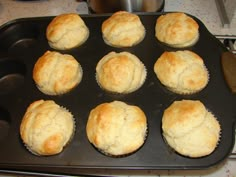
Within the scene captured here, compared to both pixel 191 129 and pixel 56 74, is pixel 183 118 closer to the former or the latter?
pixel 191 129

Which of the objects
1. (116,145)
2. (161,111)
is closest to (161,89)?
(161,111)

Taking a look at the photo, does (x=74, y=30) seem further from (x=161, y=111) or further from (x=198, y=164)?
(x=198, y=164)

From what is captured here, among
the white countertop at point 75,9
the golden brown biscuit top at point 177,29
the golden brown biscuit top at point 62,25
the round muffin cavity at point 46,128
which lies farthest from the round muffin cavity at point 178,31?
the round muffin cavity at point 46,128

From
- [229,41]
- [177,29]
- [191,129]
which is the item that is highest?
[177,29]

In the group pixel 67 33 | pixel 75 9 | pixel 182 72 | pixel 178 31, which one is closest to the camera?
pixel 182 72

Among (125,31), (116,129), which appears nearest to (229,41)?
(125,31)

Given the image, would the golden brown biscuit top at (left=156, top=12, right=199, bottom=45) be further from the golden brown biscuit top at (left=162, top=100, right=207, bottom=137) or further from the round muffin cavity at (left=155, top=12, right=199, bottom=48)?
the golden brown biscuit top at (left=162, top=100, right=207, bottom=137)
